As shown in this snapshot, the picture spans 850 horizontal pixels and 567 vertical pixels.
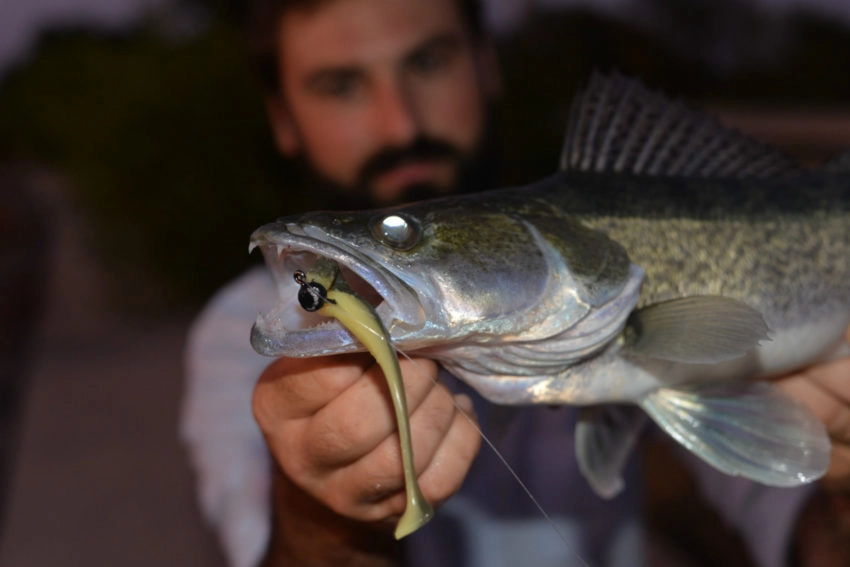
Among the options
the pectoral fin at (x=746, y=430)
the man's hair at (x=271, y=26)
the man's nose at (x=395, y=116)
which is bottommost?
the pectoral fin at (x=746, y=430)

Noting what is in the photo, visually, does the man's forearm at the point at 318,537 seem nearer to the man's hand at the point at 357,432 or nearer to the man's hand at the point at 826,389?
the man's hand at the point at 357,432

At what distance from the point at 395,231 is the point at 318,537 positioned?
26.0 inches

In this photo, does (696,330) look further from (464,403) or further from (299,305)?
(299,305)

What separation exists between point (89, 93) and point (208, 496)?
4774 mm

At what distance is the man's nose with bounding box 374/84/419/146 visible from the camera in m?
2.02

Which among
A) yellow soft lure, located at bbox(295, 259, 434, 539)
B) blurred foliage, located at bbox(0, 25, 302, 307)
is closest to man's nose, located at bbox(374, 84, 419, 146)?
yellow soft lure, located at bbox(295, 259, 434, 539)

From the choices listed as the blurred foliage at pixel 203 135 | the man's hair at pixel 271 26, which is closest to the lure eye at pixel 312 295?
the man's hair at pixel 271 26

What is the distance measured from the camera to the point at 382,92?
2.06m

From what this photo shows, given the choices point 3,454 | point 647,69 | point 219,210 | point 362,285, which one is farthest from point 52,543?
point 647,69

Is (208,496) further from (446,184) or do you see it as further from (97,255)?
(97,255)

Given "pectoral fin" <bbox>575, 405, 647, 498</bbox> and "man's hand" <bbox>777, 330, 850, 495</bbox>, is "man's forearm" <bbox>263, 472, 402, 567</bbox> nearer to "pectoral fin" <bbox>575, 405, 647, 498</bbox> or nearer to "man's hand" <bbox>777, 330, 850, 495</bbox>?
"pectoral fin" <bbox>575, 405, 647, 498</bbox>

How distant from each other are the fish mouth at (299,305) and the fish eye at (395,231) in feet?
0.12

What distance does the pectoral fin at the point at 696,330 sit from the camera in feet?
3.56

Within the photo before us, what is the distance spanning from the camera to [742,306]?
3.71ft
